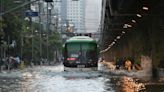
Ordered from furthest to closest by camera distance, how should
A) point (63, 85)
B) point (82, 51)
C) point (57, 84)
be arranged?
point (82, 51), point (57, 84), point (63, 85)

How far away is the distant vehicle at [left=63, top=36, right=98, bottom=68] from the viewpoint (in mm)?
55062

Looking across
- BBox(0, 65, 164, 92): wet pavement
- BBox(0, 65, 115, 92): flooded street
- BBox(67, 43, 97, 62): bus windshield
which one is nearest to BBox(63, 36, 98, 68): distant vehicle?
BBox(67, 43, 97, 62): bus windshield

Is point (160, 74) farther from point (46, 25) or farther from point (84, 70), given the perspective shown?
point (46, 25)

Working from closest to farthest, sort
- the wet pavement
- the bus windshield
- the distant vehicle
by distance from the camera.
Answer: the wet pavement < the distant vehicle < the bus windshield

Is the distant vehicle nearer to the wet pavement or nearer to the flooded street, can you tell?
the wet pavement

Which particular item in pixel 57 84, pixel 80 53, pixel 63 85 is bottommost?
pixel 80 53

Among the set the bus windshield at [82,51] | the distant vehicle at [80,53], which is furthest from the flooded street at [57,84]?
the bus windshield at [82,51]

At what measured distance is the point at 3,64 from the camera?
253ft

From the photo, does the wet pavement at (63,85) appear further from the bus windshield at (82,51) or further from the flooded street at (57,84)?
the bus windshield at (82,51)

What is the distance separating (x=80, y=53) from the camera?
55938mm

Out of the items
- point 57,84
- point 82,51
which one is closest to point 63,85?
point 57,84

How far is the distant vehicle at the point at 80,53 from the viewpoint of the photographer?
181 feet

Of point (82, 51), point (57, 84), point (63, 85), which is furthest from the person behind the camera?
point (82, 51)

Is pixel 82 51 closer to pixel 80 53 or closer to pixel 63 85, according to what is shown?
pixel 80 53
